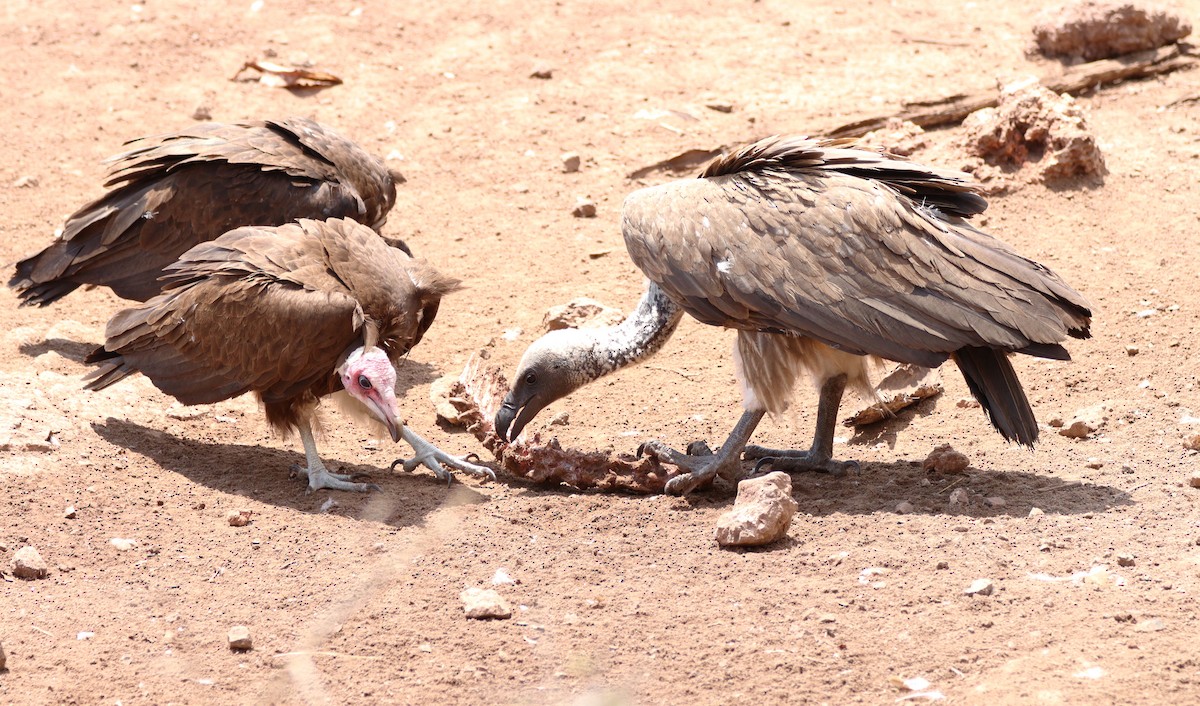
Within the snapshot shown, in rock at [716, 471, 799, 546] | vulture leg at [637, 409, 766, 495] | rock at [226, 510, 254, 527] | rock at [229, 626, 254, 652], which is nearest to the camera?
rock at [229, 626, 254, 652]

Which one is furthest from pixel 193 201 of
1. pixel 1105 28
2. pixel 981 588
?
pixel 1105 28

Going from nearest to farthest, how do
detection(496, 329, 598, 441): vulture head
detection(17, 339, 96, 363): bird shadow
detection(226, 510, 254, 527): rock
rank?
detection(226, 510, 254, 527): rock, detection(496, 329, 598, 441): vulture head, detection(17, 339, 96, 363): bird shadow

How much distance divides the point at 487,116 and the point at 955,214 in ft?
17.8

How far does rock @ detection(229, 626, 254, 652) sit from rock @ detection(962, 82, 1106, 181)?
6212 millimetres

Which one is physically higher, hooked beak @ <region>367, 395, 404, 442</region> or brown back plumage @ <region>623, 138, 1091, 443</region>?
brown back plumage @ <region>623, 138, 1091, 443</region>

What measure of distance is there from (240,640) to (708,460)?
238cm

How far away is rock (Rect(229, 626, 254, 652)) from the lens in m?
4.30

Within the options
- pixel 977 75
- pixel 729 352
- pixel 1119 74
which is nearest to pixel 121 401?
pixel 729 352

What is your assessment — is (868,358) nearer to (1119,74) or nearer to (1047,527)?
(1047,527)

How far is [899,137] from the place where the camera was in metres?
8.97

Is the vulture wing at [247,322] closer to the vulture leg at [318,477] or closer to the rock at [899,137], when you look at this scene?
the vulture leg at [318,477]

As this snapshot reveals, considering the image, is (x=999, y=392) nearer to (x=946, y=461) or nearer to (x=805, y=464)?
(x=946, y=461)

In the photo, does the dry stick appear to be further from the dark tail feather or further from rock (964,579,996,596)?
rock (964,579,996,596)

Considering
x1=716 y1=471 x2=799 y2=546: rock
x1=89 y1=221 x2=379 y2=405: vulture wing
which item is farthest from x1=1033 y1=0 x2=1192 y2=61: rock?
x1=716 y1=471 x2=799 y2=546: rock
